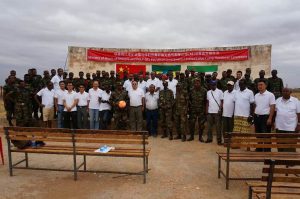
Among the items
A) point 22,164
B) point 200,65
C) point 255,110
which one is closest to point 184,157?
point 255,110

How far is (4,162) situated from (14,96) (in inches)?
136

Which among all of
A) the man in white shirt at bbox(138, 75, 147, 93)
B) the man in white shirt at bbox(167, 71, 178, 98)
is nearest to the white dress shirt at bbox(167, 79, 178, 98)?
the man in white shirt at bbox(167, 71, 178, 98)

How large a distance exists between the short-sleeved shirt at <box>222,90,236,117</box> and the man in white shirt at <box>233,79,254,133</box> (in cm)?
27

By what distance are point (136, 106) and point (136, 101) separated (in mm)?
170

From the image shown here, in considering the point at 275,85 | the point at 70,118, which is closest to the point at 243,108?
the point at 275,85

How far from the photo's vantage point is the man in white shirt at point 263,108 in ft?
27.7

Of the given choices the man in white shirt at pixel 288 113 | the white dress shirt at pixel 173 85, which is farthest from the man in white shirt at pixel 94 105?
the man in white shirt at pixel 288 113

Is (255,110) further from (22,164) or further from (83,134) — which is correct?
(22,164)

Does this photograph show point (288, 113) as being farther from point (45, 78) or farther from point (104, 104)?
point (45, 78)

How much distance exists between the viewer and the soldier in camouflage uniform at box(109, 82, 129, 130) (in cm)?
1115

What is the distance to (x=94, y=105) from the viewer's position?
1112 cm

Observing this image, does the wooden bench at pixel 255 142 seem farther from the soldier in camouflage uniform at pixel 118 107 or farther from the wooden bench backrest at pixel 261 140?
the soldier in camouflage uniform at pixel 118 107

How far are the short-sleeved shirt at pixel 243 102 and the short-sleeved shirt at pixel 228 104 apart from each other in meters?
0.28

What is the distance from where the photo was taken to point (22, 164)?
751 centimetres
